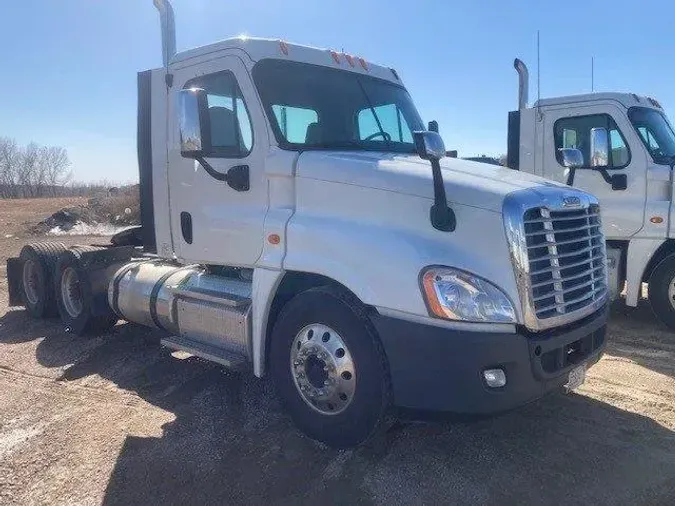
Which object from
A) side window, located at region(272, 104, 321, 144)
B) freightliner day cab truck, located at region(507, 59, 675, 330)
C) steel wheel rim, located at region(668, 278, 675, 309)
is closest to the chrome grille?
side window, located at region(272, 104, 321, 144)

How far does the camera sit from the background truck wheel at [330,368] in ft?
11.9

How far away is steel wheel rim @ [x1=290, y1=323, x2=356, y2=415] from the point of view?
12.4 ft

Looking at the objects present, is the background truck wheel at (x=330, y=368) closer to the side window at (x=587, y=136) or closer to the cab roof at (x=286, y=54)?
the cab roof at (x=286, y=54)

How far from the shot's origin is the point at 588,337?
153 inches

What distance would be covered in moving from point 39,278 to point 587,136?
741cm

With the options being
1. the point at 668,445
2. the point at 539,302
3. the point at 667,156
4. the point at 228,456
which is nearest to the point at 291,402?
the point at 228,456

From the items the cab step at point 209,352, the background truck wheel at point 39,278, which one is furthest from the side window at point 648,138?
the background truck wheel at point 39,278

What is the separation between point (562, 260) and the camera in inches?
145

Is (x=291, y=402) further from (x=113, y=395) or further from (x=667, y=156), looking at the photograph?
(x=667, y=156)

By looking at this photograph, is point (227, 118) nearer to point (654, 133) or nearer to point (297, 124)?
point (297, 124)

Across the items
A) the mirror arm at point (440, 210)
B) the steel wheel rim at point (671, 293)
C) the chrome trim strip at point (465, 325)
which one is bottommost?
the steel wheel rim at point (671, 293)

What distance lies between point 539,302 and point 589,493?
1.12 metres

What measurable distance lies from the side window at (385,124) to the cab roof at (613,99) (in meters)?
3.66

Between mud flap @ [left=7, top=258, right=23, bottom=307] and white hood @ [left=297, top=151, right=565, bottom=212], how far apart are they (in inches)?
239
